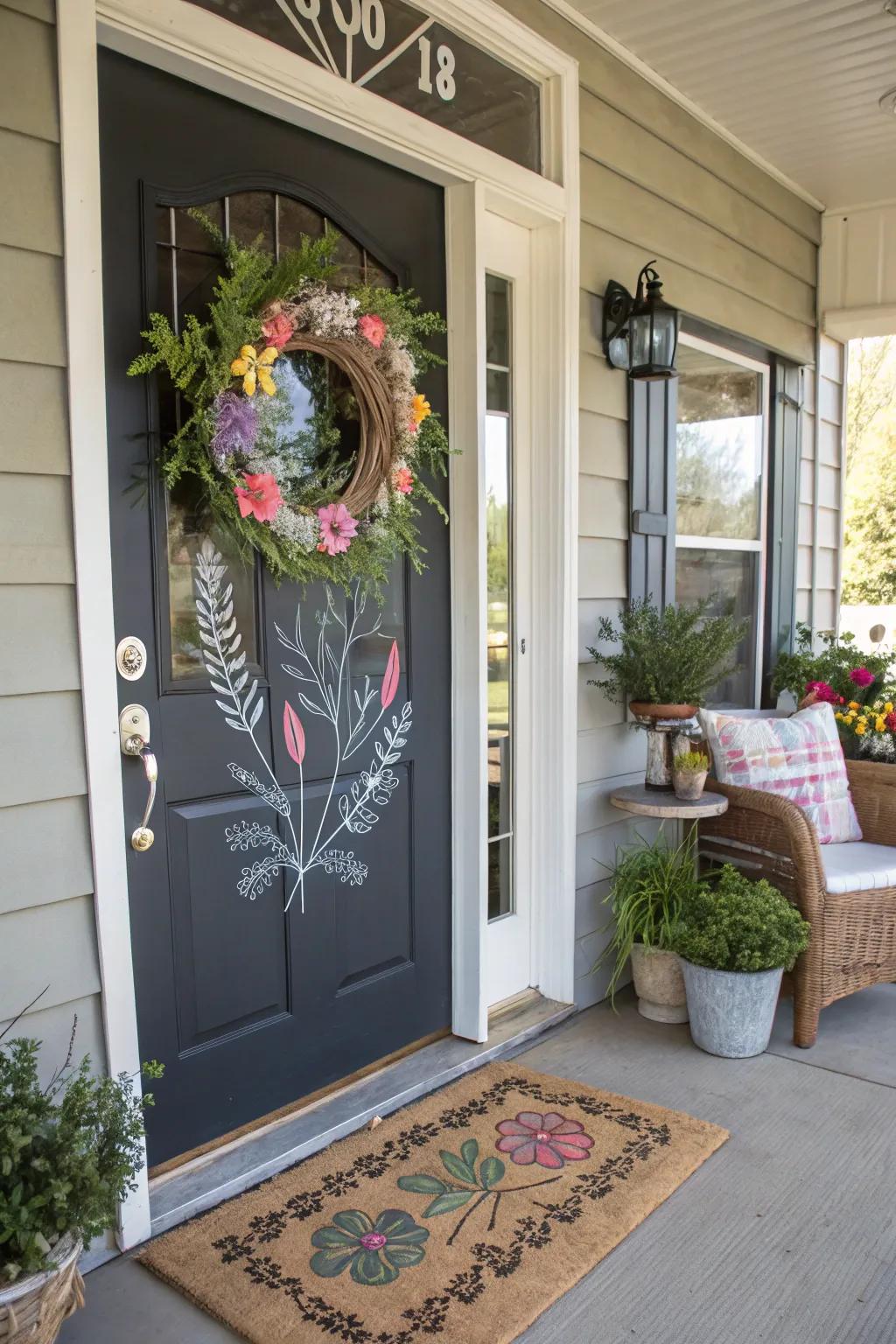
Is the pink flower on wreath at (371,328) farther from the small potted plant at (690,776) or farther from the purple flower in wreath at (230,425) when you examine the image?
the small potted plant at (690,776)

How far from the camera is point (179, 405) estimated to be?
196 cm

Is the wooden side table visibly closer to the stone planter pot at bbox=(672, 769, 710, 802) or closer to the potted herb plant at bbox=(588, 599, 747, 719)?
the stone planter pot at bbox=(672, 769, 710, 802)

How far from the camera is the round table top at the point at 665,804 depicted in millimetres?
2824

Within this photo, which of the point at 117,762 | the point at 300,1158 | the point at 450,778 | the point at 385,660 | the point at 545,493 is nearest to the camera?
the point at 117,762

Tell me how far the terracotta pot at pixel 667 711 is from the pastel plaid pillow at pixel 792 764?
0.80 ft

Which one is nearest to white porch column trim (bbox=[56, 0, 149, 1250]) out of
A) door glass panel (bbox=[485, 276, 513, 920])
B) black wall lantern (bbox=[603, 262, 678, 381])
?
door glass panel (bbox=[485, 276, 513, 920])

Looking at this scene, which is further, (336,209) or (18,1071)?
(336,209)

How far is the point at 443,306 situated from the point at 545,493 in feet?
1.98

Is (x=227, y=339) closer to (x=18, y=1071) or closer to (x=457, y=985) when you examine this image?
(x=18, y=1071)

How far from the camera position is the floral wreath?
1.90 metres

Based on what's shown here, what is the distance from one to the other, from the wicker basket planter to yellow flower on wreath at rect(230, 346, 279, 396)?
56.6 inches

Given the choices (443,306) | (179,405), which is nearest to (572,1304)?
(179,405)

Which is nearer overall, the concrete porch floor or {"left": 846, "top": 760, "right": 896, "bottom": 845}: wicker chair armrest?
the concrete porch floor

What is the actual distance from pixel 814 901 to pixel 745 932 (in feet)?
0.83
